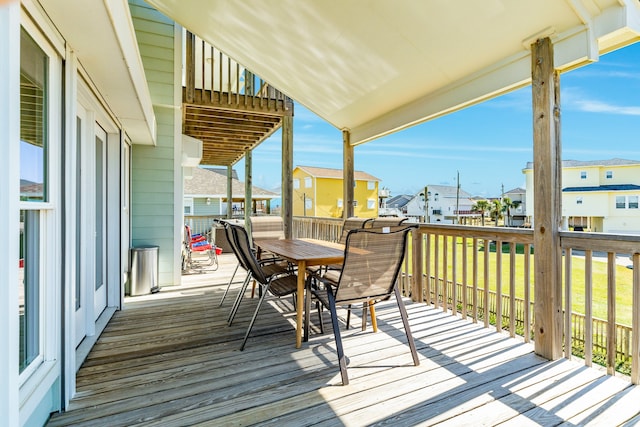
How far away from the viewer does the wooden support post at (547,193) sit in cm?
241

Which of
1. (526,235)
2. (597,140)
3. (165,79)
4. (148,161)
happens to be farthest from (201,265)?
(597,140)

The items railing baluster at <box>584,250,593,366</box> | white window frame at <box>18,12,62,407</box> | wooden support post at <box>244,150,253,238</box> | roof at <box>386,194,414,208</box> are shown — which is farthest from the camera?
roof at <box>386,194,414,208</box>

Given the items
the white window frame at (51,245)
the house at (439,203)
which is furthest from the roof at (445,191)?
the white window frame at (51,245)

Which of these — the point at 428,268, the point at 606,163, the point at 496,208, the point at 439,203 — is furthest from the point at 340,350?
the point at 439,203

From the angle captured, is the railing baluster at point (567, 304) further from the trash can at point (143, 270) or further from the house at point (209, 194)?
the house at point (209, 194)

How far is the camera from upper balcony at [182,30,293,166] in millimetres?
5383

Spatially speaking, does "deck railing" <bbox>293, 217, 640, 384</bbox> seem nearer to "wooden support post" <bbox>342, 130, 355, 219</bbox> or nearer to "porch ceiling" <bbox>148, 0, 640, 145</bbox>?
"porch ceiling" <bbox>148, 0, 640, 145</bbox>

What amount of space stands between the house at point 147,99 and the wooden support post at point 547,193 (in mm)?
14

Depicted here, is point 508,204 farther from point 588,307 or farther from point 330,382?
point 330,382

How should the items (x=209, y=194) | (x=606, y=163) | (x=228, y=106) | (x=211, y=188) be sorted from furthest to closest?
(x=211, y=188) → (x=209, y=194) → (x=606, y=163) → (x=228, y=106)

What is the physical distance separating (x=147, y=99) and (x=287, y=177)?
278 centimetres

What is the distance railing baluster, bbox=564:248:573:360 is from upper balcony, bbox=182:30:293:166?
4578 millimetres

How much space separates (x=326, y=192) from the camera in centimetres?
2177

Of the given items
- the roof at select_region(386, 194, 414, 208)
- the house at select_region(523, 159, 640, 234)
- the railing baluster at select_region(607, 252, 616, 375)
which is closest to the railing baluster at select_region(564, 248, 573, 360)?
the railing baluster at select_region(607, 252, 616, 375)
